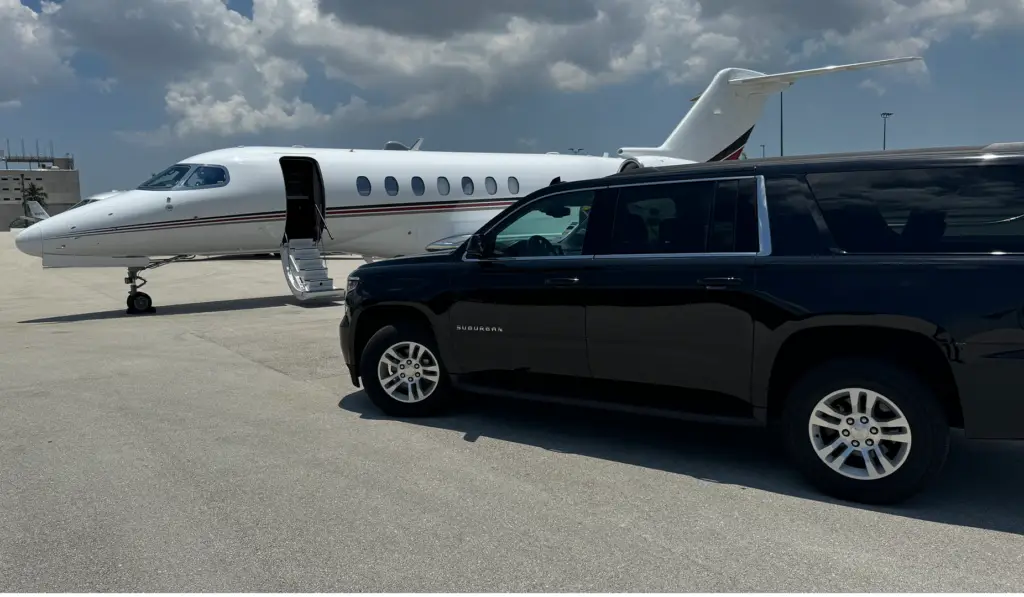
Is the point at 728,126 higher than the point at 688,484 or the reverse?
higher

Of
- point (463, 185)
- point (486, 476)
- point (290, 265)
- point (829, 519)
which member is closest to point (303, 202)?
point (290, 265)

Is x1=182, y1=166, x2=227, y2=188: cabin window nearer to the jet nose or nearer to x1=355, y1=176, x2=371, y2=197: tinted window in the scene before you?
the jet nose

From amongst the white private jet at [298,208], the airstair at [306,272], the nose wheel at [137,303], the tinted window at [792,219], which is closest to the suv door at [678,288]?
the tinted window at [792,219]

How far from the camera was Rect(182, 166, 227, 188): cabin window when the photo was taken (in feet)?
45.4

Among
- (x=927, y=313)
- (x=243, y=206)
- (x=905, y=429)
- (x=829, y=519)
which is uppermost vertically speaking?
(x=243, y=206)

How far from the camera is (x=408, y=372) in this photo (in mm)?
6305

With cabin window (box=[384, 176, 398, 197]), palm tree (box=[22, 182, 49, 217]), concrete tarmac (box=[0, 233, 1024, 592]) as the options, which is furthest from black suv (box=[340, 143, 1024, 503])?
palm tree (box=[22, 182, 49, 217])

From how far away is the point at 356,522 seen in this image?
4.15 m

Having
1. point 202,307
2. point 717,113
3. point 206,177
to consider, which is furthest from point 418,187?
point 717,113

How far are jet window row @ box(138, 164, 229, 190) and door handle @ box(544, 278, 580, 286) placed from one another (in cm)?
1013

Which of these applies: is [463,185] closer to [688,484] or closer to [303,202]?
[303,202]

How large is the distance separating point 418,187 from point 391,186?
2.07 feet

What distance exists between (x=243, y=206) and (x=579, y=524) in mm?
11612

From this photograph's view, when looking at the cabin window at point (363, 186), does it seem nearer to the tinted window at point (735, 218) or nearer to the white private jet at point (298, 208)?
the white private jet at point (298, 208)
